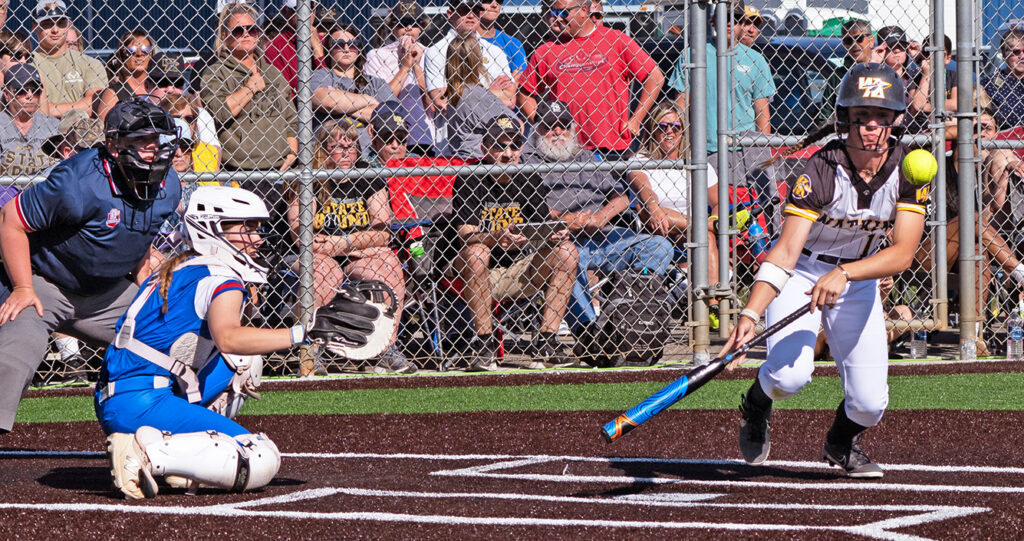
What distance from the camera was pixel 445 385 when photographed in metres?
9.10

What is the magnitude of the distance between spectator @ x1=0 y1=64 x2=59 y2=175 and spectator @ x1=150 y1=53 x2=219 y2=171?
0.81 metres

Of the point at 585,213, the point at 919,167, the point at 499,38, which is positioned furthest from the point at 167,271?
the point at 499,38

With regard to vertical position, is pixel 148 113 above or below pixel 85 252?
above

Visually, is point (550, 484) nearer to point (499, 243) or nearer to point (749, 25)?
point (499, 243)

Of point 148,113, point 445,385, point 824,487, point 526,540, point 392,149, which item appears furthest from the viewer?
point 392,149

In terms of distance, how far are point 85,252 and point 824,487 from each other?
3361 millimetres

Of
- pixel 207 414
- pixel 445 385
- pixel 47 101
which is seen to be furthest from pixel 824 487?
pixel 47 101

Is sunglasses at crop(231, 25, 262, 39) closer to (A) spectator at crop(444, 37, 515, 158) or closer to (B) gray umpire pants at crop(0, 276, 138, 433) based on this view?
(A) spectator at crop(444, 37, 515, 158)

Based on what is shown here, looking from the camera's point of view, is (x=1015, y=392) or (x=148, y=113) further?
(x=1015, y=392)

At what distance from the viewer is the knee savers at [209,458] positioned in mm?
5016

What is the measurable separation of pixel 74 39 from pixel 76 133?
1.11 metres

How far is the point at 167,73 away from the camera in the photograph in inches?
374

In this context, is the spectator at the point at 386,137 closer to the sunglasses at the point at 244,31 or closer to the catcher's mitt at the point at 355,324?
the sunglasses at the point at 244,31

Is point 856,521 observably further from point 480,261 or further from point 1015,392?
point 480,261
